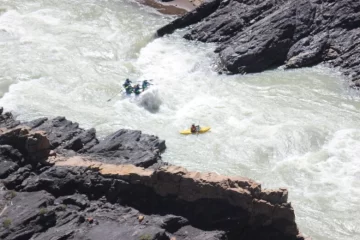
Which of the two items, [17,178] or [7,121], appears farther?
[7,121]

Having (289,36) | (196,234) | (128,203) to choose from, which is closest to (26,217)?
(128,203)

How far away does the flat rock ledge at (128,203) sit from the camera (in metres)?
13.8

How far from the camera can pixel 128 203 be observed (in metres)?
14.7

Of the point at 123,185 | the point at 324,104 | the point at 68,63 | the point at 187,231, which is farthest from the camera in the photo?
the point at 68,63

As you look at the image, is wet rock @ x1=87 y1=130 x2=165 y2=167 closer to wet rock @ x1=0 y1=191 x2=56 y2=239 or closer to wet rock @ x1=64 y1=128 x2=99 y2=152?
wet rock @ x1=64 y1=128 x2=99 y2=152

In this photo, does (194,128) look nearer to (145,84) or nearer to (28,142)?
(145,84)

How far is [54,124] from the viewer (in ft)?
71.1

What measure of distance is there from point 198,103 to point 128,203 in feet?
45.2

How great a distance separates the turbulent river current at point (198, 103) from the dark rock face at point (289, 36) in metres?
0.86

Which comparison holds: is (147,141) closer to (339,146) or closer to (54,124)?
(54,124)

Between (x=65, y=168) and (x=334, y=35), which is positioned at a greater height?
(x=334, y=35)

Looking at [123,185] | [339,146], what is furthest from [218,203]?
[339,146]

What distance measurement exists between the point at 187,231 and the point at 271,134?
12.0 m

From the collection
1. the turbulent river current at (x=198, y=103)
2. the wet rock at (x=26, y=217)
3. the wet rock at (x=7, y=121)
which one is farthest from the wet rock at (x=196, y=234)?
the wet rock at (x=7, y=121)
